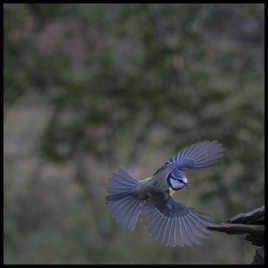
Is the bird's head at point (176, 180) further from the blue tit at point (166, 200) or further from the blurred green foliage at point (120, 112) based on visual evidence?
the blurred green foliage at point (120, 112)

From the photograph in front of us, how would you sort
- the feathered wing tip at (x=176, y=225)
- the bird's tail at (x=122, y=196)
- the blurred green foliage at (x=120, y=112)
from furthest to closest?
the blurred green foliage at (x=120, y=112) → the bird's tail at (x=122, y=196) → the feathered wing tip at (x=176, y=225)

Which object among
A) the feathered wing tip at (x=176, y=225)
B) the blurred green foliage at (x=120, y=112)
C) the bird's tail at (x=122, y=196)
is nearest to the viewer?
the feathered wing tip at (x=176, y=225)

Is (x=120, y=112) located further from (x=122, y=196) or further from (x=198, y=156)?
(x=198, y=156)

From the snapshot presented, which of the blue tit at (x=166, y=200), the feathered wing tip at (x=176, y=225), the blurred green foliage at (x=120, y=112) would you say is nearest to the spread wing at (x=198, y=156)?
the blue tit at (x=166, y=200)

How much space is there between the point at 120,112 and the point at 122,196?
3382 millimetres

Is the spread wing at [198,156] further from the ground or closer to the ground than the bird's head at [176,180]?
further from the ground

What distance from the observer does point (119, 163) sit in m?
5.50

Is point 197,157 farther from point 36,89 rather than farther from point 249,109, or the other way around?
point 36,89

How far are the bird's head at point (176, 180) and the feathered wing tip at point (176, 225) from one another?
10 centimetres

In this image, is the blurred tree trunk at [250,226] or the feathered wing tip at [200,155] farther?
the feathered wing tip at [200,155]

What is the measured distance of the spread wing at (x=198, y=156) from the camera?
1513 mm

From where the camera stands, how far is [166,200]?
1600 mm

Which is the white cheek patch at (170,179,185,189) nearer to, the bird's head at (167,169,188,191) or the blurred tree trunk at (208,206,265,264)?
the bird's head at (167,169,188,191)

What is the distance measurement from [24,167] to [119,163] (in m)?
1.34
